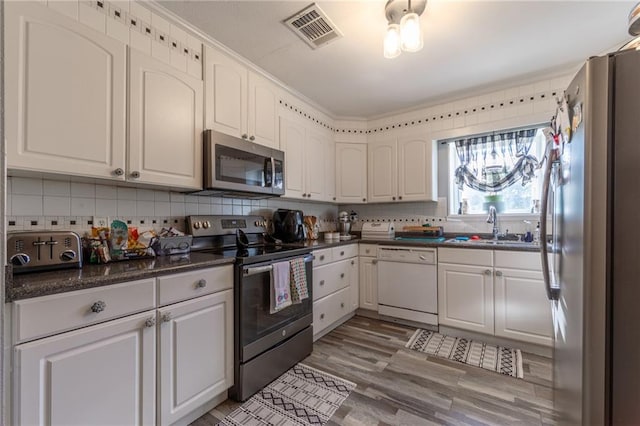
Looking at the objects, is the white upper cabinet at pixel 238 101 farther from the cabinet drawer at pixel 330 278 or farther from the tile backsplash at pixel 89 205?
the cabinet drawer at pixel 330 278

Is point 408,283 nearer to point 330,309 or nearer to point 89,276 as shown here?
point 330,309

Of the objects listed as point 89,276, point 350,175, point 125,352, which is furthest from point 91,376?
point 350,175

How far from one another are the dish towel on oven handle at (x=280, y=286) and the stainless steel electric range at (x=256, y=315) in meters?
0.03

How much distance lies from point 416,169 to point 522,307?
1622 mm

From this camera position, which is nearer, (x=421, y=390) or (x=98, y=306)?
(x=98, y=306)

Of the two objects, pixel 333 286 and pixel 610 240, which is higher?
pixel 610 240

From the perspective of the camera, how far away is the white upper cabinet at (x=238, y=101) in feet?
6.41

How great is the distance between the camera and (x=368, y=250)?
3.06 m

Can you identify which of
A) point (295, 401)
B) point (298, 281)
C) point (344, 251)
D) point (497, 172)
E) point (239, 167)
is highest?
point (497, 172)

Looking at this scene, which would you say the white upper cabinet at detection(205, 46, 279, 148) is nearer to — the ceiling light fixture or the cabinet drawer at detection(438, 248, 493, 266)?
the ceiling light fixture

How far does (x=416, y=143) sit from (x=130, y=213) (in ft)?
9.12

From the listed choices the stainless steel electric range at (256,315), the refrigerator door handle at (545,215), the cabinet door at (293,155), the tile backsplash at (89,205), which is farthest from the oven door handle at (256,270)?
the refrigerator door handle at (545,215)

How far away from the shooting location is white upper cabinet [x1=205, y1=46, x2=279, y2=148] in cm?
195

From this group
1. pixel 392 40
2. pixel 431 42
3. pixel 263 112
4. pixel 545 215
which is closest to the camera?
pixel 545 215
